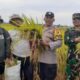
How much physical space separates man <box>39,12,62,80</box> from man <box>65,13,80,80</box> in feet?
1.39

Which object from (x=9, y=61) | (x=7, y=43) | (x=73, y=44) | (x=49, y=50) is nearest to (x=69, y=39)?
(x=73, y=44)

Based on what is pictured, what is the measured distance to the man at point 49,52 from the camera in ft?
30.4

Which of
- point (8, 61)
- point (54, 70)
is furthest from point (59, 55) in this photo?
point (8, 61)

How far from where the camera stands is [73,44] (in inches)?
349

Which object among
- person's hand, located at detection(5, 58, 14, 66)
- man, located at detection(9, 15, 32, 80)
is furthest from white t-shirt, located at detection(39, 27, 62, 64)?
person's hand, located at detection(5, 58, 14, 66)

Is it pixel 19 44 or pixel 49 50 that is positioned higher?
pixel 19 44

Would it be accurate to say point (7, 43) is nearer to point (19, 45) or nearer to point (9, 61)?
point (19, 45)

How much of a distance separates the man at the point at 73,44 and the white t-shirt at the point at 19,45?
985mm

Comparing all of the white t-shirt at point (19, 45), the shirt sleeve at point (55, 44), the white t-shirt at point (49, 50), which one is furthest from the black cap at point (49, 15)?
the white t-shirt at point (19, 45)

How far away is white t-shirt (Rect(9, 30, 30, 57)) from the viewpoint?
950 cm

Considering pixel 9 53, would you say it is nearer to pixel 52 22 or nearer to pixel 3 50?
pixel 3 50

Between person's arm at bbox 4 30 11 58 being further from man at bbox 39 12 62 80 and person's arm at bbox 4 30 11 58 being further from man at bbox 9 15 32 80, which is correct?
man at bbox 39 12 62 80

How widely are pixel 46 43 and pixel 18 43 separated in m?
0.59

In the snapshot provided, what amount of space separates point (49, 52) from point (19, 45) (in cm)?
61
